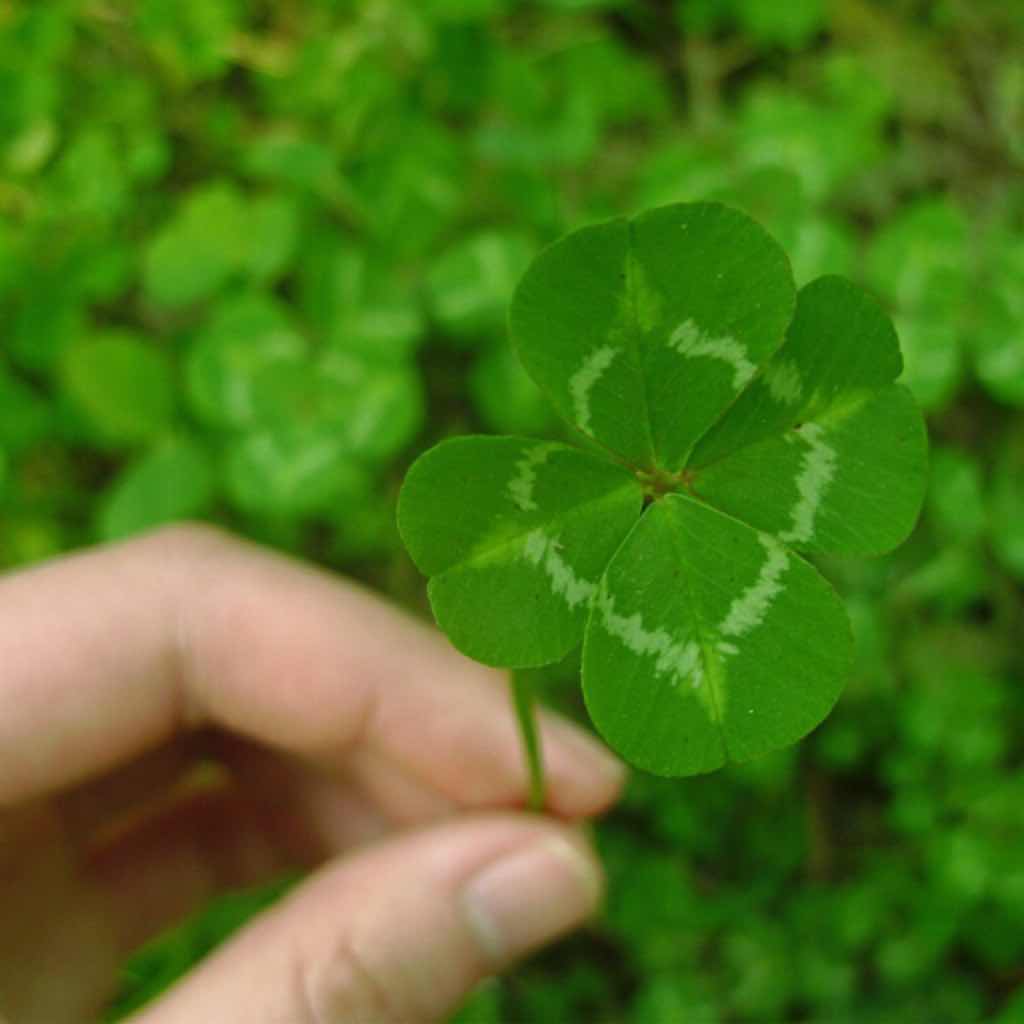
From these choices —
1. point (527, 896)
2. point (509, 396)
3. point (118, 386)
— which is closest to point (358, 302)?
point (509, 396)

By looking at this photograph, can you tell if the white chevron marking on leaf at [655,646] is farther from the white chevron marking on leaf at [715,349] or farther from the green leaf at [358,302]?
the green leaf at [358,302]

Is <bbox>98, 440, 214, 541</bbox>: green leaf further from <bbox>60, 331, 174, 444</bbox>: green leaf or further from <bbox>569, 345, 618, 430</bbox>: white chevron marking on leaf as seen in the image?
<bbox>569, 345, 618, 430</bbox>: white chevron marking on leaf

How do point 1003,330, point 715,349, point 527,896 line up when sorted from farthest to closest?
1. point 1003,330
2. point 527,896
3. point 715,349

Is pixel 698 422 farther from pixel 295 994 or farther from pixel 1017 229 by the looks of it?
pixel 1017 229

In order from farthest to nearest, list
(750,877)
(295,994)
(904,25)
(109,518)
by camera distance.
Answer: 1. (904,25)
2. (750,877)
3. (109,518)
4. (295,994)

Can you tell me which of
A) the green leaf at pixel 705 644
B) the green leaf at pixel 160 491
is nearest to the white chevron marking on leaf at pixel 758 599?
the green leaf at pixel 705 644

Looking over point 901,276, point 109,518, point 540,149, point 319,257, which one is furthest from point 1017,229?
point 109,518

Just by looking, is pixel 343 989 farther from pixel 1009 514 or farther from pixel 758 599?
pixel 1009 514

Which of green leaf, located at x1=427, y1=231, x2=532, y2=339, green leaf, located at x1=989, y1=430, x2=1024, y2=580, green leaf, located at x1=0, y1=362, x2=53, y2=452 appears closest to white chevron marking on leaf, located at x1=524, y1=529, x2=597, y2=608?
green leaf, located at x1=427, y1=231, x2=532, y2=339
